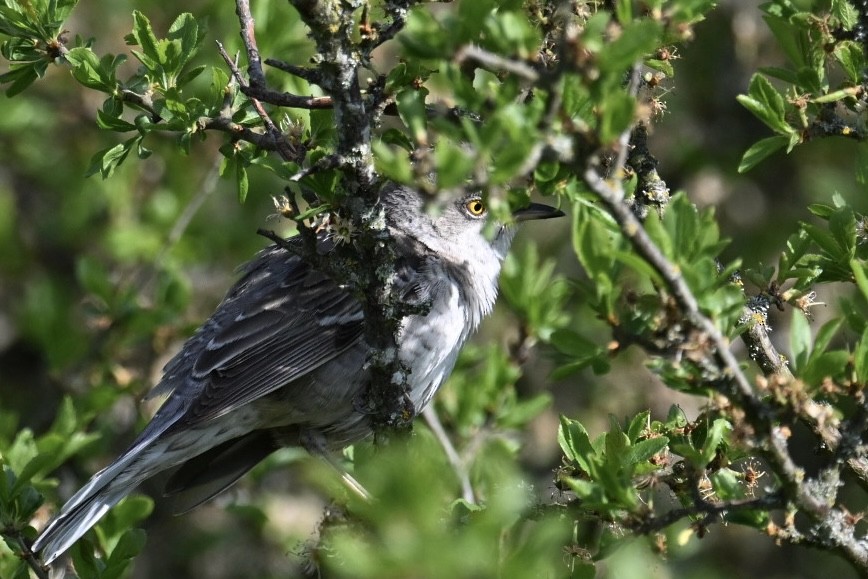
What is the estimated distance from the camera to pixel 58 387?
6590mm

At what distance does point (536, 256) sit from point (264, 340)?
2.27m

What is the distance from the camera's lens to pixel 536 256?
346cm

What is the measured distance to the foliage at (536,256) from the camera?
2.37 m

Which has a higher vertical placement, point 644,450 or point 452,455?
point 644,450

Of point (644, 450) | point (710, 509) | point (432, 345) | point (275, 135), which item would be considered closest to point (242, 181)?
point (275, 135)

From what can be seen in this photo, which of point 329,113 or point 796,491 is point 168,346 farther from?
point 796,491

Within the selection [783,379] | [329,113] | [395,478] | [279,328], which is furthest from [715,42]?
[395,478]

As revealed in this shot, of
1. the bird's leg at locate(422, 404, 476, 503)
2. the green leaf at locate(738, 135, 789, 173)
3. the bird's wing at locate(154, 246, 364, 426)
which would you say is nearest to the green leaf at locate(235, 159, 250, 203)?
the bird's leg at locate(422, 404, 476, 503)

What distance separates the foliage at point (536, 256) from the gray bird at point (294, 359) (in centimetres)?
30

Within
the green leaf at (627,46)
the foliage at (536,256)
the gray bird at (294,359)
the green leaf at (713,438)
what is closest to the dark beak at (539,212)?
the gray bird at (294,359)

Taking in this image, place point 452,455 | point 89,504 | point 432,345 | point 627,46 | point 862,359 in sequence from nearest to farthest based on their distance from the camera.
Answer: point 627,46
point 862,359
point 452,455
point 89,504
point 432,345

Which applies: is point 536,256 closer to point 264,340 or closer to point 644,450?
point 644,450

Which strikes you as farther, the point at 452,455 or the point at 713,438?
the point at 452,455

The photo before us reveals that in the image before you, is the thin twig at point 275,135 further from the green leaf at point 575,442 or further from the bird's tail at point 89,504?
the bird's tail at point 89,504
